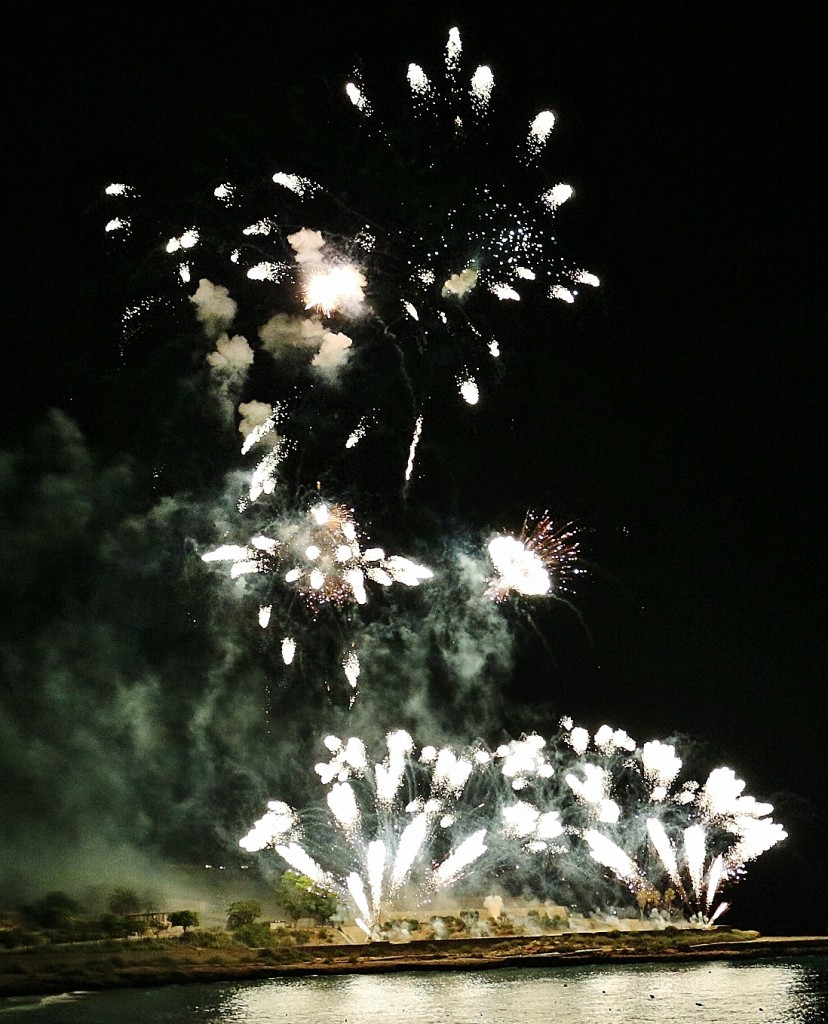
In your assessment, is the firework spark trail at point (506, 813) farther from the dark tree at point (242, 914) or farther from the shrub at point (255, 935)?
the shrub at point (255, 935)

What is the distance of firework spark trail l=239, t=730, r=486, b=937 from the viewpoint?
33281mm

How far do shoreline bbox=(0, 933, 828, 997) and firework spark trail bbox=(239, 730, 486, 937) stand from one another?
234 inches

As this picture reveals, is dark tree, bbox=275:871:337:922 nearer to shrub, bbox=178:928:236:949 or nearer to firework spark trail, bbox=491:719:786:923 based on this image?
shrub, bbox=178:928:236:949

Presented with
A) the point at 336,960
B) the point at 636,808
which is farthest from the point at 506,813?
the point at 336,960

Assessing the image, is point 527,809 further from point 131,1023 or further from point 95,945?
point 131,1023

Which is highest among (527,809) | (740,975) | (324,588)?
(324,588)

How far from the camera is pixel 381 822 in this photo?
111ft

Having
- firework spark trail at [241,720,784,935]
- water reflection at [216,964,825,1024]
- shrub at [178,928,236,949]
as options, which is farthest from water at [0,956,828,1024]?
firework spark trail at [241,720,784,935]

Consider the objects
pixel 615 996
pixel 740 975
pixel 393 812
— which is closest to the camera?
pixel 615 996

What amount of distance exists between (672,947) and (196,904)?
21.0 metres

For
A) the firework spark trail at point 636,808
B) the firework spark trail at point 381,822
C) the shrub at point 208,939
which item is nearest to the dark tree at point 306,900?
the firework spark trail at point 381,822

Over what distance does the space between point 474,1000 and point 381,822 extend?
1679cm

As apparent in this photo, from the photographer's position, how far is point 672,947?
2950 centimetres

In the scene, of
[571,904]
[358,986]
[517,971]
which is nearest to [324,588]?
[358,986]
